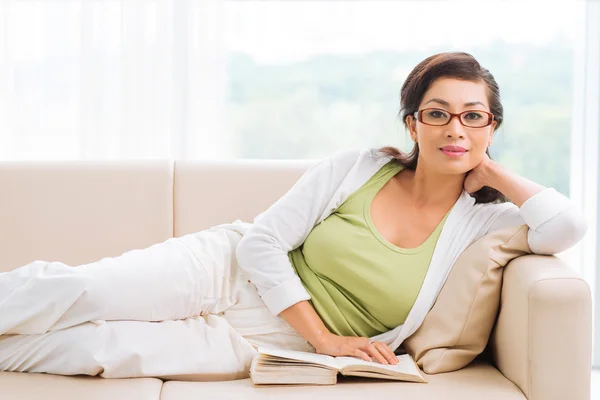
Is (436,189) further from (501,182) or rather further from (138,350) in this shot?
(138,350)

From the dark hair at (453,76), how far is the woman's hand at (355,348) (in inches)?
18.7

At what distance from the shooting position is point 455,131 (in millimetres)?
1900

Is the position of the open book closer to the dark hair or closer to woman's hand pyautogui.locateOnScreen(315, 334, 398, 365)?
woman's hand pyautogui.locateOnScreen(315, 334, 398, 365)

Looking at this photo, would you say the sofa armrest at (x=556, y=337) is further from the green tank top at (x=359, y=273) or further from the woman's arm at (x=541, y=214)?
the green tank top at (x=359, y=273)

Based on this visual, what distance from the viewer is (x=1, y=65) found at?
128 inches

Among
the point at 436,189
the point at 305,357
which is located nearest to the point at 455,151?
the point at 436,189

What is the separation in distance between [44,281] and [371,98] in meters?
2.02

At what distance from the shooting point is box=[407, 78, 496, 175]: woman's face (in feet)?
6.29

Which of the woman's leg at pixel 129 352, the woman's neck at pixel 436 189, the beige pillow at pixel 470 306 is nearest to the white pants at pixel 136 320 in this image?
the woman's leg at pixel 129 352

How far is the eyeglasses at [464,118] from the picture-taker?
1.92m

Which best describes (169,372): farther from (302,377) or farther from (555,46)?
(555,46)

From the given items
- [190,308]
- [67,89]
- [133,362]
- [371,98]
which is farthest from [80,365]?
[371,98]

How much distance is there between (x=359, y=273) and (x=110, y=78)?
1762 mm

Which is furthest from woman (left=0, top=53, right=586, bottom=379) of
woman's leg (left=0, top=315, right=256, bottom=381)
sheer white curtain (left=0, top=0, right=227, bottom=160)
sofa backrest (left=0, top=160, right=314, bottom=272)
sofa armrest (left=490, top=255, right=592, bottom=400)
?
sheer white curtain (left=0, top=0, right=227, bottom=160)
